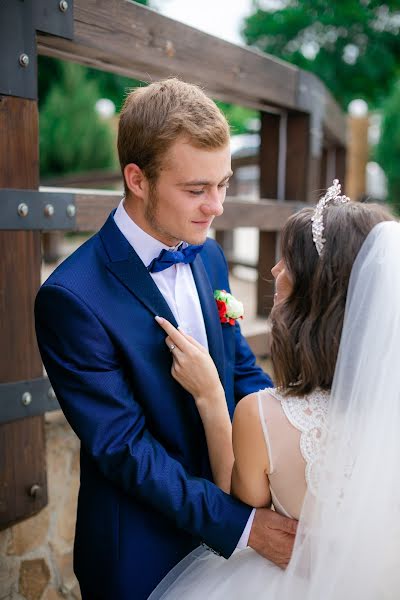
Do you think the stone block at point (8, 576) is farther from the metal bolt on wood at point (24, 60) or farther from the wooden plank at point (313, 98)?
the wooden plank at point (313, 98)

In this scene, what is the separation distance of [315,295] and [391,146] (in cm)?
1633

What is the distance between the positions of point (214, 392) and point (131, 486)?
0.37m

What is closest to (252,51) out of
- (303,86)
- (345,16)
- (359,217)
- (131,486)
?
(303,86)

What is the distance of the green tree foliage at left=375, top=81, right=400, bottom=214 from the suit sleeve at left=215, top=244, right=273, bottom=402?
1497 centimetres

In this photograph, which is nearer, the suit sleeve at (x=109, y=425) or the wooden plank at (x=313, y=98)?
the suit sleeve at (x=109, y=425)

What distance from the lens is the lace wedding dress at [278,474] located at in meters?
1.55

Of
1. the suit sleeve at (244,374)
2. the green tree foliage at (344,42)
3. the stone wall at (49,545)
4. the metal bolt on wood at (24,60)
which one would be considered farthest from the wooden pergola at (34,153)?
the green tree foliage at (344,42)

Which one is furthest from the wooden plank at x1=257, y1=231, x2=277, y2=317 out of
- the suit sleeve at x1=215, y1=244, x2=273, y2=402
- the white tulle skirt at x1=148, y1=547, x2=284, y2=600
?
the white tulle skirt at x1=148, y1=547, x2=284, y2=600

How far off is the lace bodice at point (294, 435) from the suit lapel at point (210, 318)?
0.46 m

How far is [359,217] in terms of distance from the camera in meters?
1.55

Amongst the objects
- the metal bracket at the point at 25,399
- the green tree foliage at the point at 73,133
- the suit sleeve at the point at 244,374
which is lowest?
the metal bracket at the point at 25,399

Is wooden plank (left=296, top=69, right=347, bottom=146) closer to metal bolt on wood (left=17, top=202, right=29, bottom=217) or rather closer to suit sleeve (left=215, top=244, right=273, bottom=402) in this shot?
suit sleeve (left=215, top=244, right=273, bottom=402)

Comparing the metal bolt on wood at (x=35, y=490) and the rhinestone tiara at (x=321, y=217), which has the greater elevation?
the rhinestone tiara at (x=321, y=217)

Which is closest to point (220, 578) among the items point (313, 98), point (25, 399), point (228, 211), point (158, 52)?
point (25, 399)
